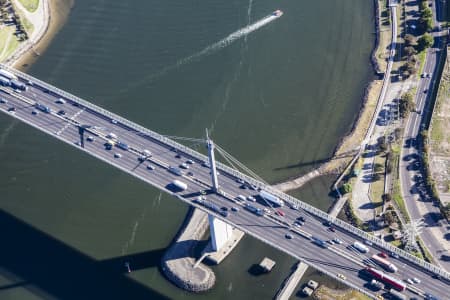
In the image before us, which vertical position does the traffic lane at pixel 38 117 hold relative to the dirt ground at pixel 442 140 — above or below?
below

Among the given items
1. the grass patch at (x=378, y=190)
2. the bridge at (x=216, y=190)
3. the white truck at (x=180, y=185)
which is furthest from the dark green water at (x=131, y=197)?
the white truck at (x=180, y=185)

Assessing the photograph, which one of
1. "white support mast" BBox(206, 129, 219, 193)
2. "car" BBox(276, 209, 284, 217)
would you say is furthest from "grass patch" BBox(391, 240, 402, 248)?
"white support mast" BBox(206, 129, 219, 193)

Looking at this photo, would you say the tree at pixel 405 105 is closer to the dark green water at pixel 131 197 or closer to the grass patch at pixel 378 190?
the dark green water at pixel 131 197

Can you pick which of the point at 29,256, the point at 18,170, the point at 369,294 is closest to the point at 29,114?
the point at 18,170

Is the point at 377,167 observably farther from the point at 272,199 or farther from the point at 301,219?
the point at 272,199

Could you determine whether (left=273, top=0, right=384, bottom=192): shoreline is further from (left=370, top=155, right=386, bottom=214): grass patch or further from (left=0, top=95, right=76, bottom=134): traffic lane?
(left=0, top=95, right=76, bottom=134): traffic lane

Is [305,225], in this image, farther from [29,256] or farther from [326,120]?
[29,256]
